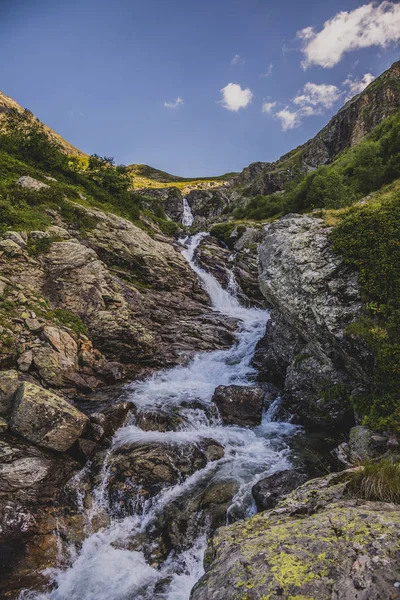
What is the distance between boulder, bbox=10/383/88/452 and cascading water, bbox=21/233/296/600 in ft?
6.70

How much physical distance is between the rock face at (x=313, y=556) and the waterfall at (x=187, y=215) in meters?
81.0

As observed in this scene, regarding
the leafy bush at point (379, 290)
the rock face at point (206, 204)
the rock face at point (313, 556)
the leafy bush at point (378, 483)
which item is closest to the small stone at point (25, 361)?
the rock face at point (313, 556)

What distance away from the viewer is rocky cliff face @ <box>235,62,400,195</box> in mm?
71750

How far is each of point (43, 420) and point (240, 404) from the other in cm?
979

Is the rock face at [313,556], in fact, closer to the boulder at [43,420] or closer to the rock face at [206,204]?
the boulder at [43,420]

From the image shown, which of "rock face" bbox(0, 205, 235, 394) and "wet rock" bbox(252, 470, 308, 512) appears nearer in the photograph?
"wet rock" bbox(252, 470, 308, 512)

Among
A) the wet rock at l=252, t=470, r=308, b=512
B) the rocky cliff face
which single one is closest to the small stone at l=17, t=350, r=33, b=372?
the wet rock at l=252, t=470, r=308, b=512

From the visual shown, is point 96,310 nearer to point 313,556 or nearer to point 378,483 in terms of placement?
point 378,483

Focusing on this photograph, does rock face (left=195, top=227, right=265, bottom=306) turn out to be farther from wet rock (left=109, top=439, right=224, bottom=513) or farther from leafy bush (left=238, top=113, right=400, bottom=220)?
wet rock (left=109, top=439, right=224, bottom=513)

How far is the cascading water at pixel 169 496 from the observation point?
8.52 meters

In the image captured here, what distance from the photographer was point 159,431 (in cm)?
1449

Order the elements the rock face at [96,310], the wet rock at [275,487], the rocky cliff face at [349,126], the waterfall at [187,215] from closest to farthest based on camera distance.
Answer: the wet rock at [275,487] → the rock face at [96,310] → the rocky cliff face at [349,126] → the waterfall at [187,215]

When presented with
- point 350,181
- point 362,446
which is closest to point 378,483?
point 362,446

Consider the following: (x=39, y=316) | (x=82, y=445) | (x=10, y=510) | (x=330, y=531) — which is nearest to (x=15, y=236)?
(x=39, y=316)
